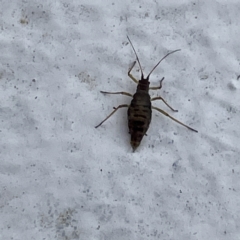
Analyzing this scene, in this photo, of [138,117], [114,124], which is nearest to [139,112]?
[138,117]

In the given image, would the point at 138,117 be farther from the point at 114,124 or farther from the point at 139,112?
the point at 114,124

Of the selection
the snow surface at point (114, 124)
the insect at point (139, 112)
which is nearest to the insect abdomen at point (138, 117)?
the insect at point (139, 112)

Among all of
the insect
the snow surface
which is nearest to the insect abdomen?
the insect

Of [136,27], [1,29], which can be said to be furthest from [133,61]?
[1,29]

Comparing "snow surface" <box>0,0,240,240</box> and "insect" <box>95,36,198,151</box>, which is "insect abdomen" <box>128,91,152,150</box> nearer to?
"insect" <box>95,36,198,151</box>

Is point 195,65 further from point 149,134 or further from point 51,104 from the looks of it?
point 51,104

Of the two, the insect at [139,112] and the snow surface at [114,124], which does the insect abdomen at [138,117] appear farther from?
the snow surface at [114,124]
